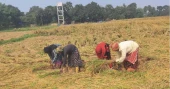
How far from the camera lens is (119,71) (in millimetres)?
9148

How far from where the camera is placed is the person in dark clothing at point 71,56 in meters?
9.91

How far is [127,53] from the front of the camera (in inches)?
363

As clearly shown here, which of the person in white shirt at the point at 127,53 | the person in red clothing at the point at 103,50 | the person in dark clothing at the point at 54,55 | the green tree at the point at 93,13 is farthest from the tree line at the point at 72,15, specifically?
the person in white shirt at the point at 127,53

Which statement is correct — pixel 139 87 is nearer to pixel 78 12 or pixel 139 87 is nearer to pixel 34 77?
pixel 34 77

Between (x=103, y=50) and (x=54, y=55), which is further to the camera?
(x=54, y=55)

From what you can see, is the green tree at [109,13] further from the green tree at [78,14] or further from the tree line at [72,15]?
the green tree at [78,14]

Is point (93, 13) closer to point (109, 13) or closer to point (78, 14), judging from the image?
point (78, 14)

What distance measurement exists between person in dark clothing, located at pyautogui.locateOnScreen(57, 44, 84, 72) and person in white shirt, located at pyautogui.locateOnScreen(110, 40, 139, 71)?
1362 millimetres

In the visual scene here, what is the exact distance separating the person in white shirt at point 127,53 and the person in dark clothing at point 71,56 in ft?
4.47

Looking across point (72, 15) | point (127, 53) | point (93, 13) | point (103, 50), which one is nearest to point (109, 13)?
point (93, 13)

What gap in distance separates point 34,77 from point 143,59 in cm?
365

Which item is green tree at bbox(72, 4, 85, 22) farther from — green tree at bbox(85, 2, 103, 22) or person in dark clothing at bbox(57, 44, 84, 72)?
person in dark clothing at bbox(57, 44, 84, 72)

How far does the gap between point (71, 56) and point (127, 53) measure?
1864 millimetres

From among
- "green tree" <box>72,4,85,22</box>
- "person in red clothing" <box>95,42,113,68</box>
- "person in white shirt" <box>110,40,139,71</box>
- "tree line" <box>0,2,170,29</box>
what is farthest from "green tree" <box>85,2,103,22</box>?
"person in white shirt" <box>110,40,139,71</box>
